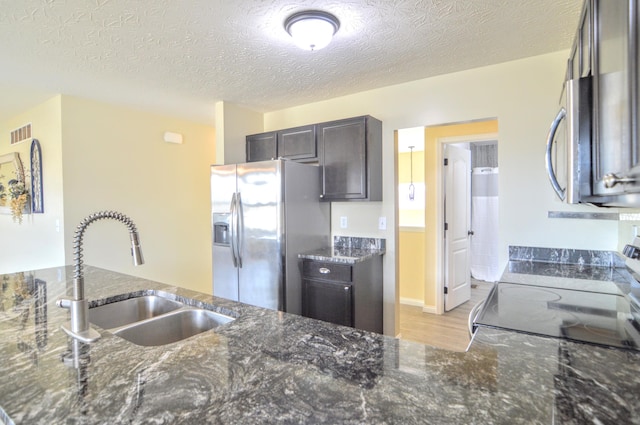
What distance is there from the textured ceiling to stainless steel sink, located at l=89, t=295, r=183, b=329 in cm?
156

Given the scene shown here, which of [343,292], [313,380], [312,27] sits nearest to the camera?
[313,380]

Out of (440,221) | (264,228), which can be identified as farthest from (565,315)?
(440,221)

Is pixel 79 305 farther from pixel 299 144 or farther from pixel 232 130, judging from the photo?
pixel 232 130

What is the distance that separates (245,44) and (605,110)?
2030 mm

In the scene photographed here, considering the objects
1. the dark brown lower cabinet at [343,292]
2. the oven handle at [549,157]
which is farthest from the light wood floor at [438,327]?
the oven handle at [549,157]

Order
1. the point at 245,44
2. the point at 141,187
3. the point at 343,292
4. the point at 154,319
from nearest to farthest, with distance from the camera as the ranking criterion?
the point at 154,319
the point at 245,44
the point at 343,292
the point at 141,187

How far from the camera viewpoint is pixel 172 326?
1.52 m

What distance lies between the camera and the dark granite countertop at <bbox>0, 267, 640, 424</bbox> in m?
0.70

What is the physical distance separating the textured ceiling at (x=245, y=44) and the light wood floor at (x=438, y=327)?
2476mm

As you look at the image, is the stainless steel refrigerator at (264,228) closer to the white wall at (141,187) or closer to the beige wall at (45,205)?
the white wall at (141,187)

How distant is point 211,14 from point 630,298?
253 centimetres

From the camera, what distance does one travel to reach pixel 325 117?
3.50 meters

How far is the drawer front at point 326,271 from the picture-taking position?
2.69m

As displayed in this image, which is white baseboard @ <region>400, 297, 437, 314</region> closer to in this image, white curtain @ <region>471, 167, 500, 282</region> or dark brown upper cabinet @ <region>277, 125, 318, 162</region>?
white curtain @ <region>471, 167, 500, 282</region>
